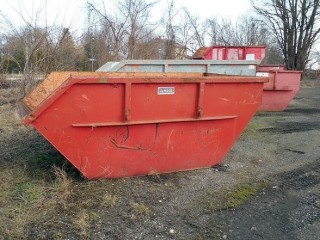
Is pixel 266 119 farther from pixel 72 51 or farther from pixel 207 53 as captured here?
pixel 72 51

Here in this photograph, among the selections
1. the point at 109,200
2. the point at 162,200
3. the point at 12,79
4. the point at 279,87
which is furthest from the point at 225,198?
the point at 12,79

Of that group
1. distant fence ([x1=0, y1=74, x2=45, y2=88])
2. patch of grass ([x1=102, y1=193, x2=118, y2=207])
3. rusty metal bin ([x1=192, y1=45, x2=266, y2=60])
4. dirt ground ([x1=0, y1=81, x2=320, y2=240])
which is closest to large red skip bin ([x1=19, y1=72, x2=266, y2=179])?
dirt ground ([x1=0, y1=81, x2=320, y2=240])

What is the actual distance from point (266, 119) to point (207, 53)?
3.13m

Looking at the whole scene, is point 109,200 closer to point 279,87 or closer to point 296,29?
point 279,87

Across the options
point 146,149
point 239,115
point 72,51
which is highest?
point 72,51

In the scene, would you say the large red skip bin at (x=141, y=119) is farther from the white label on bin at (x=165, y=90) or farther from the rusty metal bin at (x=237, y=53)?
the rusty metal bin at (x=237, y=53)

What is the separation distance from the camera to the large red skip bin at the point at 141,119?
3.38 m

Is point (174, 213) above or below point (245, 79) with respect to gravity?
below

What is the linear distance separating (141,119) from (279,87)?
23.4ft

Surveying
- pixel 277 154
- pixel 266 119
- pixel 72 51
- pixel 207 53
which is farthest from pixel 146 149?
pixel 207 53

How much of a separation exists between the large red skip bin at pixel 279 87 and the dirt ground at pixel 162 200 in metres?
4.99

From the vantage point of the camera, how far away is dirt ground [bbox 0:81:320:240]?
110 inches

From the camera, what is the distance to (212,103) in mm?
4109

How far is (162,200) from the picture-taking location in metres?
3.38
